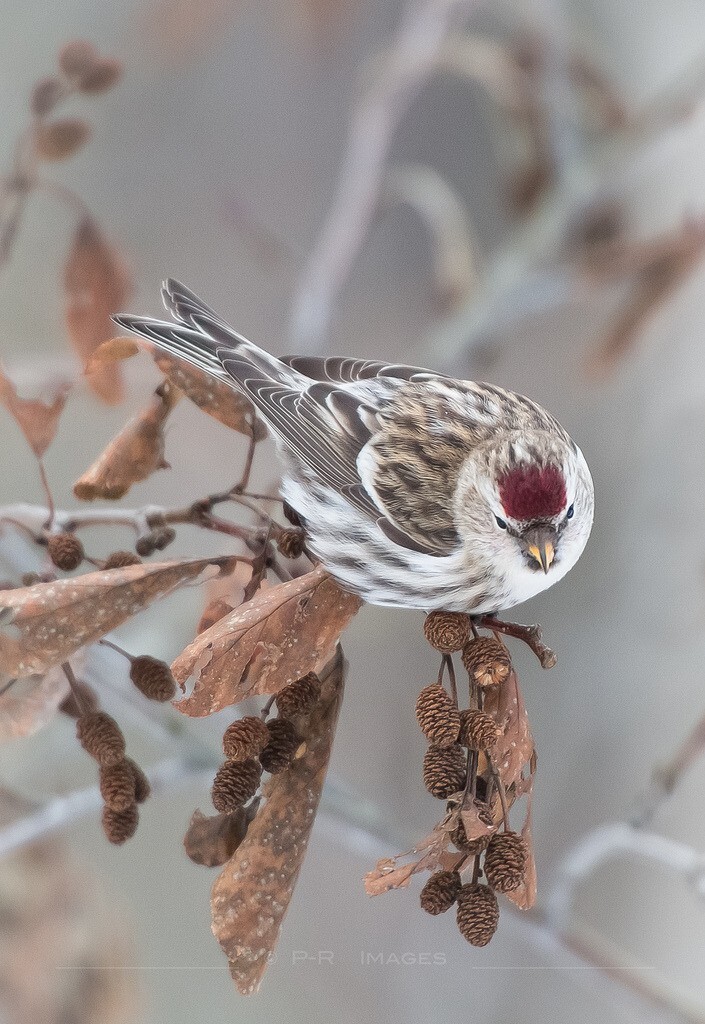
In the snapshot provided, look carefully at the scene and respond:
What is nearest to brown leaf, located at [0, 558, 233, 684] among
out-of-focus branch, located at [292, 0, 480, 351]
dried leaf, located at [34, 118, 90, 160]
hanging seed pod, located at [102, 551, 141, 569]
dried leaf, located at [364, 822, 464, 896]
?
hanging seed pod, located at [102, 551, 141, 569]

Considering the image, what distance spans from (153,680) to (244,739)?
13 centimetres

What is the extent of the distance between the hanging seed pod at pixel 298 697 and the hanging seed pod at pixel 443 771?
13 centimetres

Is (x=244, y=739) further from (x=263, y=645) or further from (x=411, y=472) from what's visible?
(x=411, y=472)

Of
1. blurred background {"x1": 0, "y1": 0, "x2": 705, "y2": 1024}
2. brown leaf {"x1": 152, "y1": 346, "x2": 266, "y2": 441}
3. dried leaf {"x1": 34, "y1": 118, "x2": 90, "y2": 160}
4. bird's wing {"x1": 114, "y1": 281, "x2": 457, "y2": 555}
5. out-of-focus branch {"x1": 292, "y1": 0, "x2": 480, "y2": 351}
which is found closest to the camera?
brown leaf {"x1": 152, "y1": 346, "x2": 266, "y2": 441}

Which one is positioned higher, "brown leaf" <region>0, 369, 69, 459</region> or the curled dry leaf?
the curled dry leaf

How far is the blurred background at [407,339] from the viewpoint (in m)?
1.66

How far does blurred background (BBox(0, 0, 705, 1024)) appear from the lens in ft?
5.43

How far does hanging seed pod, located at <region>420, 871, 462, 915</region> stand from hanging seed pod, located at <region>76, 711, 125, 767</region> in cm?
28

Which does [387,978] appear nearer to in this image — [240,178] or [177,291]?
[177,291]

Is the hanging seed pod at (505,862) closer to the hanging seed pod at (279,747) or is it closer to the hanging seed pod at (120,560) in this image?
the hanging seed pod at (279,747)

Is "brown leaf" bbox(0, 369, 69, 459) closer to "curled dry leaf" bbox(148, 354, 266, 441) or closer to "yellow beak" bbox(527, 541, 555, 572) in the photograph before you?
"curled dry leaf" bbox(148, 354, 266, 441)

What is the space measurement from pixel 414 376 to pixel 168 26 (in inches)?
54.4

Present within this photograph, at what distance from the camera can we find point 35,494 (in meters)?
1.86

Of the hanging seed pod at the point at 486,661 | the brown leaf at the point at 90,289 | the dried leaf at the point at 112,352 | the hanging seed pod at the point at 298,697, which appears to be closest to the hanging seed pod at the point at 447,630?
the hanging seed pod at the point at 486,661
